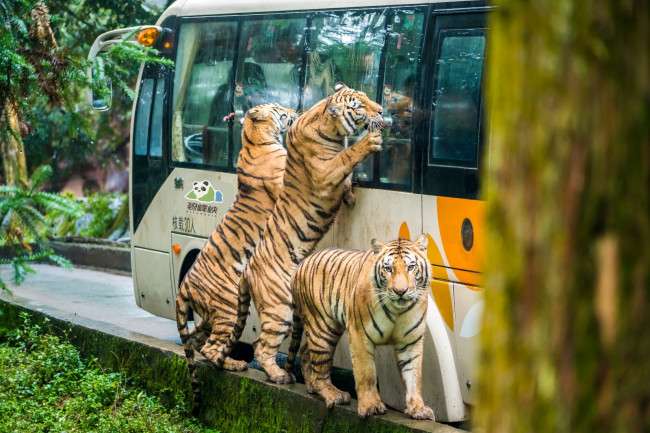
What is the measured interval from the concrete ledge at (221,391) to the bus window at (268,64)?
170 cm

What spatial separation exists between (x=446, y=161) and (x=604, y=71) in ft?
12.9

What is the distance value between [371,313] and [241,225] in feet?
6.93

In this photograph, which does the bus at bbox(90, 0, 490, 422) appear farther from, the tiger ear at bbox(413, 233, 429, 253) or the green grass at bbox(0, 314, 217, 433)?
the green grass at bbox(0, 314, 217, 433)

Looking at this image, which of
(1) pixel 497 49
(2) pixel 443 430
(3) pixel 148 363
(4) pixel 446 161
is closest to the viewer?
(1) pixel 497 49

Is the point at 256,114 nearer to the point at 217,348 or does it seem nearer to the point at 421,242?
the point at 217,348

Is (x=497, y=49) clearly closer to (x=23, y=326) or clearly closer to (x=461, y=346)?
(x=461, y=346)

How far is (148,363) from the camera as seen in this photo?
7250 mm

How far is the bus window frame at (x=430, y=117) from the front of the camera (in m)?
5.53

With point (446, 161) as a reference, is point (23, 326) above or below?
below

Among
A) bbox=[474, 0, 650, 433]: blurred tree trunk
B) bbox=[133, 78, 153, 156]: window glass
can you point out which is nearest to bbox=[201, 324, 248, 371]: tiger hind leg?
bbox=[133, 78, 153, 156]: window glass

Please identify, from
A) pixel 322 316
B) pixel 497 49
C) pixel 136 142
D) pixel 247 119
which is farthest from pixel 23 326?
pixel 497 49

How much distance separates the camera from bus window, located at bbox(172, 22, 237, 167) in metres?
7.93

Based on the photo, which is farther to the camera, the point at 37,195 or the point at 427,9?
the point at 427,9

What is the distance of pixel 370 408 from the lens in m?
5.34
